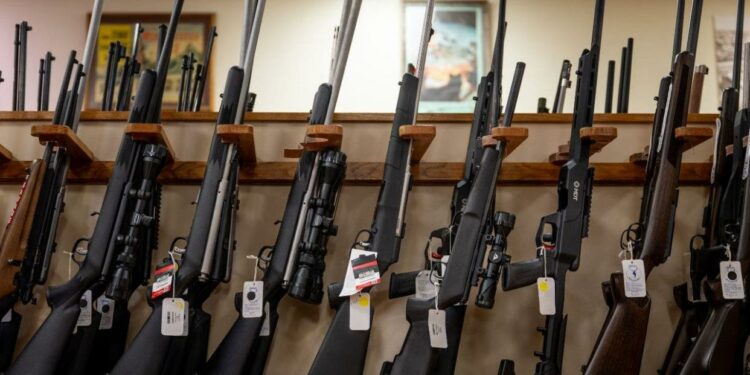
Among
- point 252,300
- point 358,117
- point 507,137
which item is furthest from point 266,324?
point 507,137

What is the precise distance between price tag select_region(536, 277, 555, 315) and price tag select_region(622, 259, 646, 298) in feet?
0.69

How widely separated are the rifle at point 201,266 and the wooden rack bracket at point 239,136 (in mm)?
28

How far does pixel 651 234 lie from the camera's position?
6.63ft

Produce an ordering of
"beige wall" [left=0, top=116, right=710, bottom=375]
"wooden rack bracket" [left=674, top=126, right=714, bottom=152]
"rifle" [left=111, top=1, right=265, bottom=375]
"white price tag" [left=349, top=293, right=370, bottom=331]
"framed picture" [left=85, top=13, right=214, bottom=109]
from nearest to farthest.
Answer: "rifle" [left=111, top=1, right=265, bottom=375]
"white price tag" [left=349, top=293, right=370, bottom=331]
"wooden rack bracket" [left=674, top=126, right=714, bottom=152]
"beige wall" [left=0, top=116, right=710, bottom=375]
"framed picture" [left=85, top=13, right=214, bottom=109]

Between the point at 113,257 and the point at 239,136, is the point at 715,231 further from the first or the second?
the point at 113,257

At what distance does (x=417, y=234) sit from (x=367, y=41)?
1.90m

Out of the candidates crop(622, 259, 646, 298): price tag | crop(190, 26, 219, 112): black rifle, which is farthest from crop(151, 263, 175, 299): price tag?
crop(622, 259, 646, 298): price tag

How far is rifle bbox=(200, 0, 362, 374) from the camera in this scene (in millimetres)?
1917

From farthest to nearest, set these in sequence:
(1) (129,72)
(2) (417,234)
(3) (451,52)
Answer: (3) (451,52) → (1) (129,72) → (2) (417,234)

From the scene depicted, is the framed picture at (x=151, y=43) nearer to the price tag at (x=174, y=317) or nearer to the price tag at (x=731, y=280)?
the price tag at (x=174, y=317)

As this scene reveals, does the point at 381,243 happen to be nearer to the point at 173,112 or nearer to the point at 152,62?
the point at 173,112

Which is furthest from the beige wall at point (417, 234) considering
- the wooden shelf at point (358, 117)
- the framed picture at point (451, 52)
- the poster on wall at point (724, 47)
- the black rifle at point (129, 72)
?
the poster on wall at point (724, 47)

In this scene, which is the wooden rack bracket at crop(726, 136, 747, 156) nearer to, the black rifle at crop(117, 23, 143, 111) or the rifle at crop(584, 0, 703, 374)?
the rifle at crop(584, 0, 703, 374)

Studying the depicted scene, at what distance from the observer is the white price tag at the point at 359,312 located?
1.93 m
